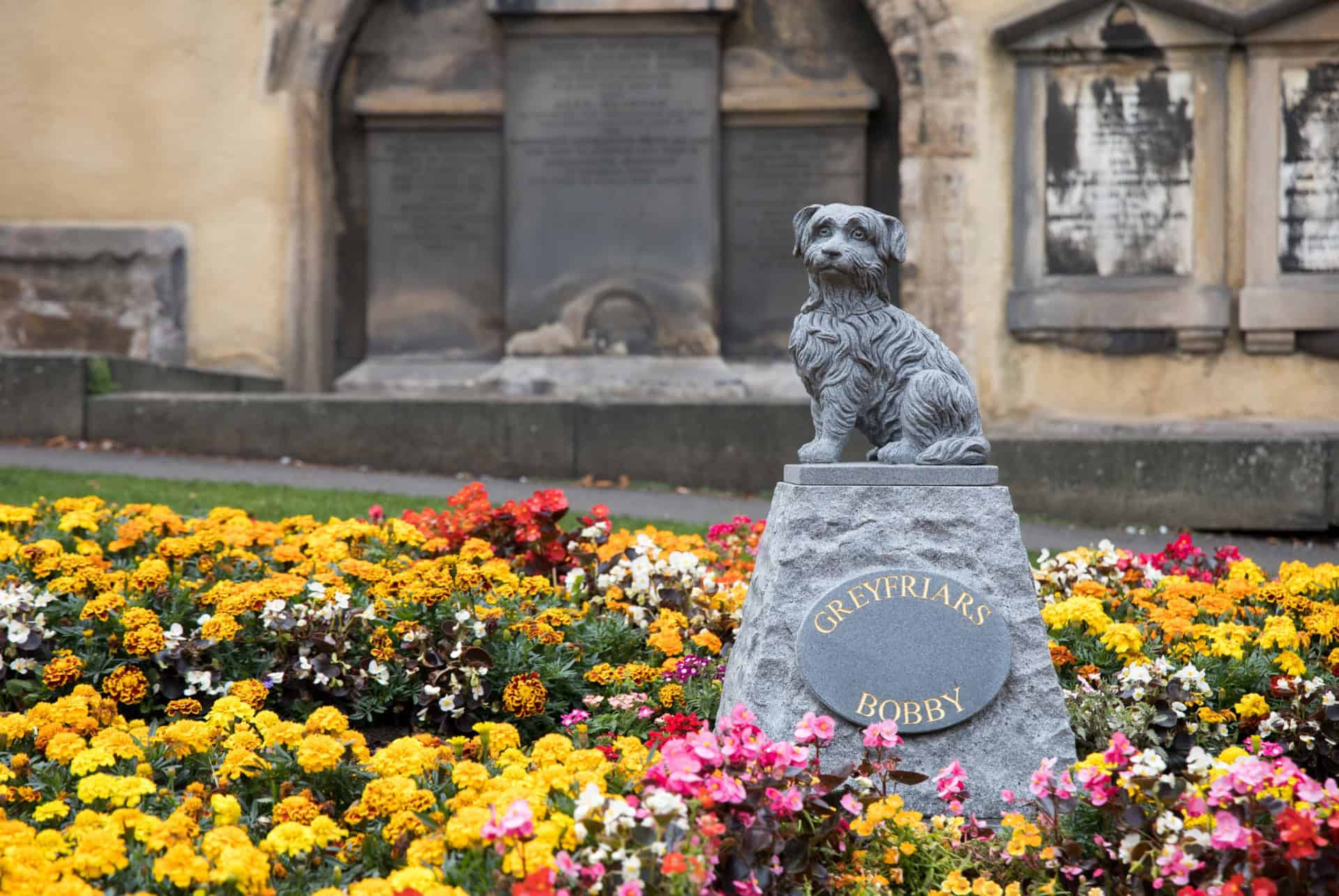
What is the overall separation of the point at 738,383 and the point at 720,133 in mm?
2540

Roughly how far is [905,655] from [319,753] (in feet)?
4.89

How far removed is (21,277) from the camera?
12141 mm

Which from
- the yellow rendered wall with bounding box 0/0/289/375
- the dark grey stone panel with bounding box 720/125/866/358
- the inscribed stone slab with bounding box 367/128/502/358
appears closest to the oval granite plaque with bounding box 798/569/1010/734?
the dark grey stone panel with bounding box 720/125/866/358

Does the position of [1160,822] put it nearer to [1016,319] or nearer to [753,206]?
[1016,319]

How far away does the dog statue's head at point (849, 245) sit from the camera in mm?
3477

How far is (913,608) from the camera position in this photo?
3.36m

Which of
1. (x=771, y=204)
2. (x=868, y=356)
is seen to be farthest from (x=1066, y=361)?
(x=868, y=356)

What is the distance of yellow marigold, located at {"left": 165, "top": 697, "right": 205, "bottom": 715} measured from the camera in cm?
366

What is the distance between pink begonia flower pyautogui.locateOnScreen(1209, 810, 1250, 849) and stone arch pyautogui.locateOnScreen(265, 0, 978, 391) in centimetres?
950

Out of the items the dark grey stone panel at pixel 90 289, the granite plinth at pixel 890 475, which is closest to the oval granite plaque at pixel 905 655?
the granite plinth at pixel 890 475

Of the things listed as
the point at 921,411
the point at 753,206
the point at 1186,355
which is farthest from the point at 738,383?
the point at 921,411

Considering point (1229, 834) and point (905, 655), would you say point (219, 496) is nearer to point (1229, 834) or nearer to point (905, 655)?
point (905, 655)

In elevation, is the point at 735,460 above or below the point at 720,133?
below

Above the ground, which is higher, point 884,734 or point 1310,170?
point 1310,170
